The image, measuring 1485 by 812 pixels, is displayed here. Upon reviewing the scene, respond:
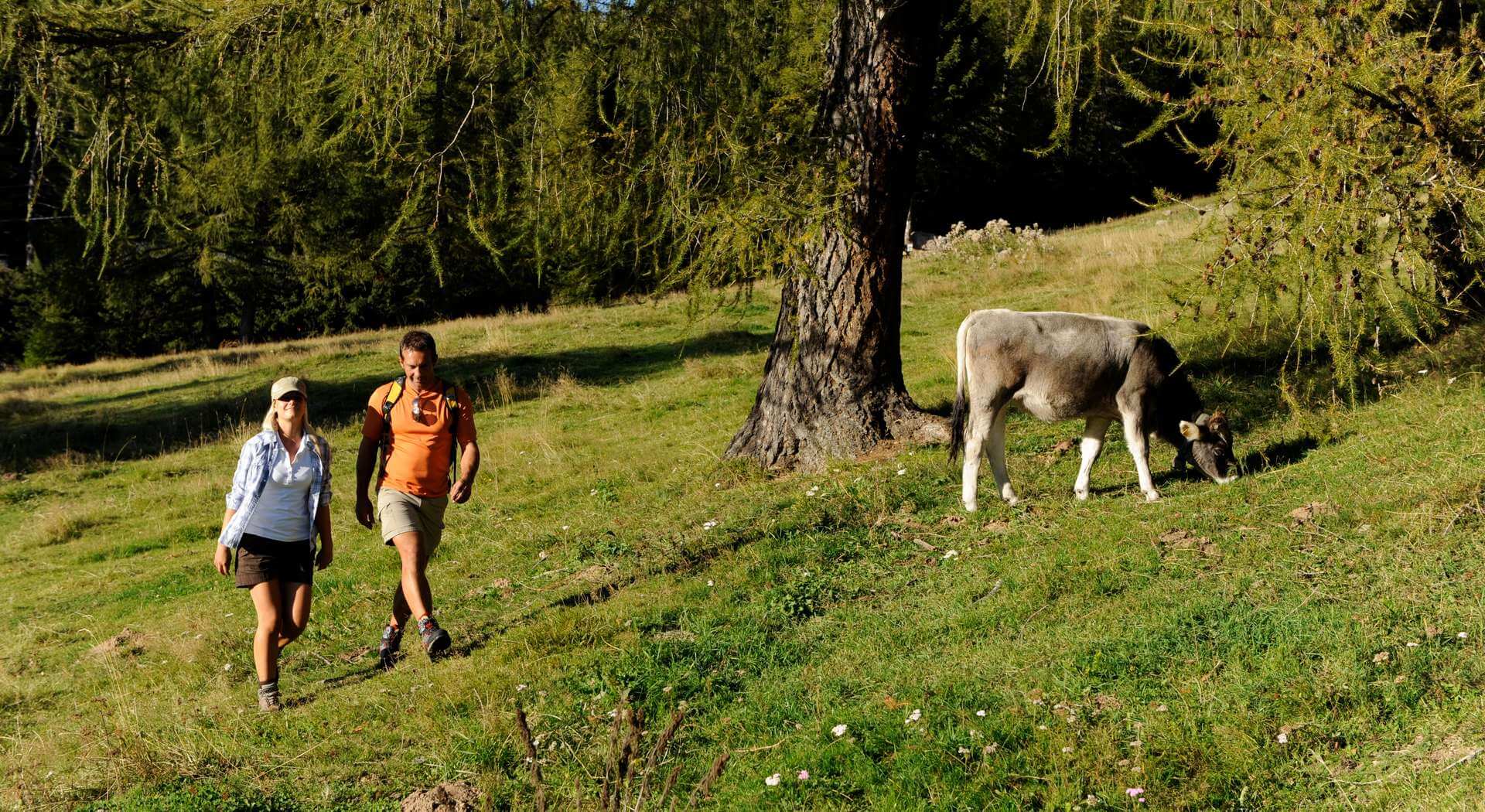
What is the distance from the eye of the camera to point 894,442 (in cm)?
1146

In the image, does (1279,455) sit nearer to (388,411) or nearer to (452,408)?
(452,408)

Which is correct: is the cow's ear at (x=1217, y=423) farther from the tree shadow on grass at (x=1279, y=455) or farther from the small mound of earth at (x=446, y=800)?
the small mound of earth at (x=446, y=800)

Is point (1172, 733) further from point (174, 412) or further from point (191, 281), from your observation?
point (191, 281)

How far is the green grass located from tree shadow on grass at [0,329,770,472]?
246 inches

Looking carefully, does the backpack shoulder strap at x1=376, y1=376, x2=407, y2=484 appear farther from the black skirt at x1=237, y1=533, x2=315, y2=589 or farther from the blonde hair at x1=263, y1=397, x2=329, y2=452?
the black skirt at x1=237, y1=533, x2=315, y2=589

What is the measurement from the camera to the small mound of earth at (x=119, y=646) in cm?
940

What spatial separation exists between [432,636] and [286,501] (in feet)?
4.21

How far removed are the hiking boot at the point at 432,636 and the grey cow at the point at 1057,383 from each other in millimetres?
4254

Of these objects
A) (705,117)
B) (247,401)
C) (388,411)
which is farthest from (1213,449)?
(247,401)

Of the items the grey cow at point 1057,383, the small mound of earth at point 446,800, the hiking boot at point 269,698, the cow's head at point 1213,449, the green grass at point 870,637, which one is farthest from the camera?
the grey cow at point 1057,383

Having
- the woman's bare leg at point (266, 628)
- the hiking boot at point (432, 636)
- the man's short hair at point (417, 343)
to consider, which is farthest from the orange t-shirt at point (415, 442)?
the woman's bare leg at point (266, 628)

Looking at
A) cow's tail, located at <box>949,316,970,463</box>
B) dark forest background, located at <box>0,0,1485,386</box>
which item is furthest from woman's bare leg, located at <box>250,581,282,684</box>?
cow's tail, located at <box>949,316,970,463</box>

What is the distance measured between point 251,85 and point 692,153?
14.2 ft

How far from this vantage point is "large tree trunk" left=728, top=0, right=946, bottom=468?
11.1 m
